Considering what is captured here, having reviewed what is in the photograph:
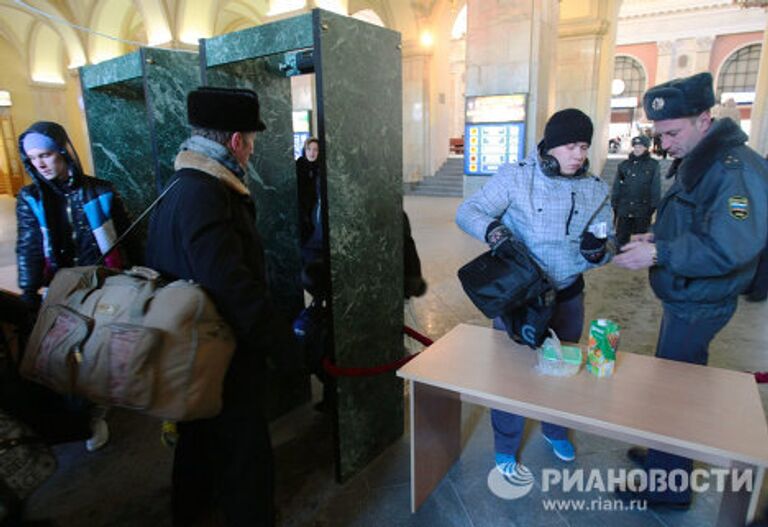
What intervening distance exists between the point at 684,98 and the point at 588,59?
1224 centimetres

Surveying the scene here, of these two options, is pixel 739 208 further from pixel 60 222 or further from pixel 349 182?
pixel 60 222

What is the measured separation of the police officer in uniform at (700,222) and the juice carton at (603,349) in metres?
0.36

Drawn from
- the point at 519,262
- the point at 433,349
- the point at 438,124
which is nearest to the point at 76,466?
the point at 433,349

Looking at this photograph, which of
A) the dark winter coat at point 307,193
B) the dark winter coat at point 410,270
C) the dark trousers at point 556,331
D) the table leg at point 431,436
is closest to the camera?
the table leg at point 431,436

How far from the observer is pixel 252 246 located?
174 centimetres

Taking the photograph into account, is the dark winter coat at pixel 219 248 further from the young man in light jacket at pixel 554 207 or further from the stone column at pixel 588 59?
the stone column at pixel 588 59

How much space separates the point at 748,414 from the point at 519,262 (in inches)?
36.8

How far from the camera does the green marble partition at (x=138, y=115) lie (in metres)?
2.76

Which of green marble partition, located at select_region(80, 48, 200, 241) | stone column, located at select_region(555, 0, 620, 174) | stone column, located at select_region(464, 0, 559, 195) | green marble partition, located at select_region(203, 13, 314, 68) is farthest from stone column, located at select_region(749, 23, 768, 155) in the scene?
green marble partition, located at select_region(80, 48, 200, 241)

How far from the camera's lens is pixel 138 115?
357 centimetres

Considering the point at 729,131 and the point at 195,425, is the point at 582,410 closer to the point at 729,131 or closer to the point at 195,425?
the point at 729,131

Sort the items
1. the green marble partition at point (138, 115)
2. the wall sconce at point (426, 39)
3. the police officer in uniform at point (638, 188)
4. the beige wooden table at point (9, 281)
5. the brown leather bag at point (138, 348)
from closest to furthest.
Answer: the brown leather bag at point (138, 348) → the green marble partition at point (138, 115) → the beige wooden table at point (9, 281) → the police officer in uniform at point (638, 188) → the wall sconce at point (426, 39)

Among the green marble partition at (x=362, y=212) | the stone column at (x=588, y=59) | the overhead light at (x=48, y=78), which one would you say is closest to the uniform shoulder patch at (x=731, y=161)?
the green marble partition at (x=362, y=212)

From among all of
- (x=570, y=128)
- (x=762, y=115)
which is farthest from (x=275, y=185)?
(x=762, y=115)
